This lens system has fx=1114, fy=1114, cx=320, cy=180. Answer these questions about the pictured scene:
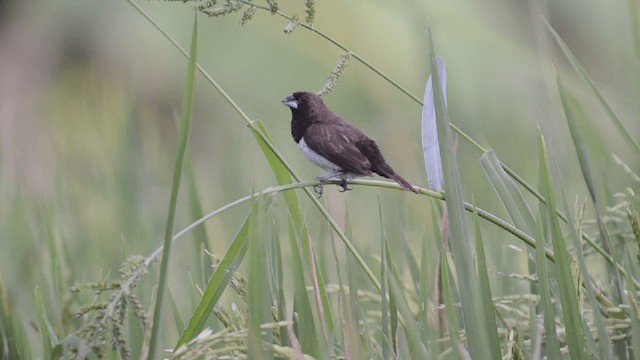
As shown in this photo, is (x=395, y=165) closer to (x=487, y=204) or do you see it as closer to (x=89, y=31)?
(x=487, y=204)

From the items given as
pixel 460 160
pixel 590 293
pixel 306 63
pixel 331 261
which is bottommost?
pixel 590 293

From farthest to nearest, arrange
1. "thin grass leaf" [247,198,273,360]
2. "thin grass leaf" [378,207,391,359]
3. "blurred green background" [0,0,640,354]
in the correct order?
1. "blurred green background" [0,0,640,354]
2. "thin grass leaf" [378,207,391,359]
3. "thin grass leaf" [247,198,273,360]

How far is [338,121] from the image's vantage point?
105 centimetres

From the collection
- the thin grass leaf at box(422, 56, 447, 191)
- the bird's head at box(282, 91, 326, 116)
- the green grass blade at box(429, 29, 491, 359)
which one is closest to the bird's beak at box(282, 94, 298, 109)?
the bird's head at box(282, 91, 326, 116)

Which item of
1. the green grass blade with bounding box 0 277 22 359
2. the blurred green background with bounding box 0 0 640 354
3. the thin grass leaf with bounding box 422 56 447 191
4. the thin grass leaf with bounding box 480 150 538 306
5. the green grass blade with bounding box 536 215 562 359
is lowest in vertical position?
the green grass blade with bounding box 536 215 562 359

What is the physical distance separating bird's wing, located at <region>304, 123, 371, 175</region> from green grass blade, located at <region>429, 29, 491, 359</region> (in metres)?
0.24

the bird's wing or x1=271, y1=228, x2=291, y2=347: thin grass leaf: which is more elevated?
the bird's wing

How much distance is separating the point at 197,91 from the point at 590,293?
7.38 ft

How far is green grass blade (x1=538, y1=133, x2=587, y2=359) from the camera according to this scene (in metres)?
0.75

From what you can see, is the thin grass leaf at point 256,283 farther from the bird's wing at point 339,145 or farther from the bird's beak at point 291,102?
the bird's beak at point 291,102

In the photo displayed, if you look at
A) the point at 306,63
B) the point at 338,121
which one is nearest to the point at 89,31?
the point at 306,63

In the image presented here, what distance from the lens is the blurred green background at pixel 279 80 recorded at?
2055mm

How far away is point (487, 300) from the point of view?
2.48 feet

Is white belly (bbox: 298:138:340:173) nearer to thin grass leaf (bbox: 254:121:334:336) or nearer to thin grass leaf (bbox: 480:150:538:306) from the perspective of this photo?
thin grass leaf (bbox: 254:121:334:336)
